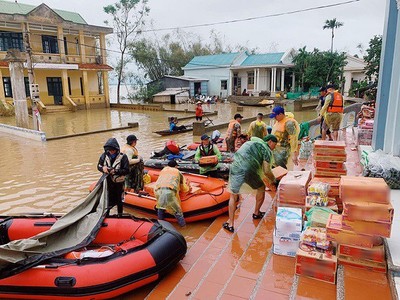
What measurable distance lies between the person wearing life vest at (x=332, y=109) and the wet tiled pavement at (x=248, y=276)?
388cm

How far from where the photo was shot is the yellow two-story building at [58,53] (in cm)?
2434

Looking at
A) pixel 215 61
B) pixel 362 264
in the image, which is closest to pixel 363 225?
pixel 362 264

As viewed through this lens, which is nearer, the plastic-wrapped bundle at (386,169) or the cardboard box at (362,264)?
the cardboard box at (362,264)

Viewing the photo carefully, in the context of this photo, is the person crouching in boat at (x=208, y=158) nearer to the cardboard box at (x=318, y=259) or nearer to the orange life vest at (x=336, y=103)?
the orange life vest at (x=336, y=103)

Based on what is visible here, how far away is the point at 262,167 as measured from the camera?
472cm

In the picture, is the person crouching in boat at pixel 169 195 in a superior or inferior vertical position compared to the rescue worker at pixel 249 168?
inferior

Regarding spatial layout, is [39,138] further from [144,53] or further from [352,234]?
[144,53]

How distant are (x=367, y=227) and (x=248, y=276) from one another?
1.35 m

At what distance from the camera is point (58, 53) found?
27.0 meters

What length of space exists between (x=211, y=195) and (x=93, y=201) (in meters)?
2.03

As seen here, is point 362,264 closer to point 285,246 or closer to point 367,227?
→ point 367,227

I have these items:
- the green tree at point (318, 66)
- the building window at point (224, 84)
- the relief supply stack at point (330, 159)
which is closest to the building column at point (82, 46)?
the building window at point (224, 84)

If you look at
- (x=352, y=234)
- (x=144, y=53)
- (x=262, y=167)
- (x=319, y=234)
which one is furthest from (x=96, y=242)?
(x=144, y=53)

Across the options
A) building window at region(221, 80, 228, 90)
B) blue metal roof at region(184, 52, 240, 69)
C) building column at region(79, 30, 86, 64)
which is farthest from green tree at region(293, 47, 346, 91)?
building column at region(79, 30, 86, 64)
